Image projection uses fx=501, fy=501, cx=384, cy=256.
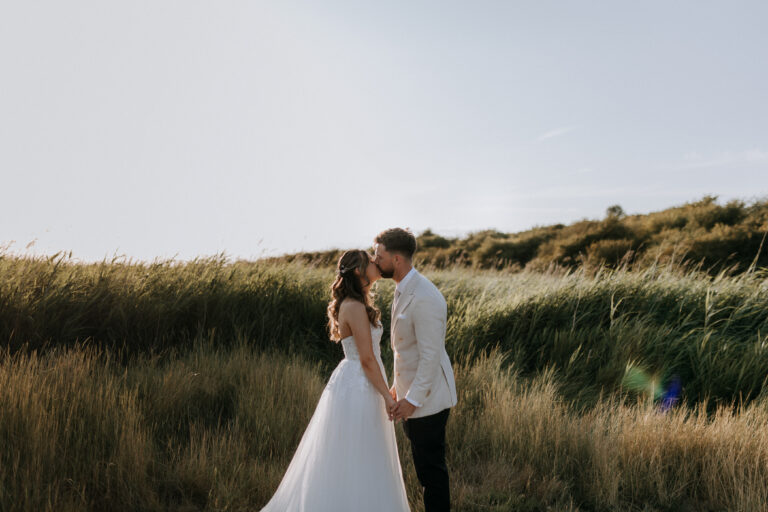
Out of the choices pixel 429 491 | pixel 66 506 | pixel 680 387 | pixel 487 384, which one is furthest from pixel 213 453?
Answer: pixel 680 387

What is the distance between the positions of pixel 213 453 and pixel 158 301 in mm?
4287

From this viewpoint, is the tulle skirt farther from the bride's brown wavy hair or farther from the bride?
the bride's brown wavy hair

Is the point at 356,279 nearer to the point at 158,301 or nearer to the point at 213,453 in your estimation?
the point at 213,453

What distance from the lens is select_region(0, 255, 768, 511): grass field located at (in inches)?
176

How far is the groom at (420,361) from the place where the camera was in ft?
10.8

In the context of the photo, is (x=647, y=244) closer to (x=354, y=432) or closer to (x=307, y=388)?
(x=307, y=388)

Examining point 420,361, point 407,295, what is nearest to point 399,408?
point 420,361

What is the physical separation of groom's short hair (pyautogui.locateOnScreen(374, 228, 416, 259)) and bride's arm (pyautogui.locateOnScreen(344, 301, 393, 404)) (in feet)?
1.50

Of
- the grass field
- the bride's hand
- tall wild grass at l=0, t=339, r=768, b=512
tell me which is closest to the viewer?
the bride's hand

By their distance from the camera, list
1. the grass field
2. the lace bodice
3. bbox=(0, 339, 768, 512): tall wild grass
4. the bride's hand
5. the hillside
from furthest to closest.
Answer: the hillside < the grass field < bbox=(0, 339, 768, 512): tall wild grass < the lace bodice < the bride's hand

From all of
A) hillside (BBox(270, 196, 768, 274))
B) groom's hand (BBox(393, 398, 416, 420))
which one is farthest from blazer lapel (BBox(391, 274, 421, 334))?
hillside (BBox(270, 196, 768, 274))

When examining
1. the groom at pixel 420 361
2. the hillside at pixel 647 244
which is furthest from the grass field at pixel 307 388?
the hillside at pixel 647 244

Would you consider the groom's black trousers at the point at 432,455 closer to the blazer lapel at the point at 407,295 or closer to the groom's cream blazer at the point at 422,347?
the groom's cream blazer at the point at 422,347

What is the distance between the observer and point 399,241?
3447mm
